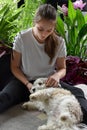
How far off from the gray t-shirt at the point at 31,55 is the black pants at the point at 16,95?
0.09m

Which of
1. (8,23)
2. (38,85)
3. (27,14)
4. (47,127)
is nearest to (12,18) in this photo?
(8,23)

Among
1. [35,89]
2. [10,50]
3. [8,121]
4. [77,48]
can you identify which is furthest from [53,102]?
[77,48]

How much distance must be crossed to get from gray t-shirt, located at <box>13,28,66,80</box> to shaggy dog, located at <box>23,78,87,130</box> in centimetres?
18

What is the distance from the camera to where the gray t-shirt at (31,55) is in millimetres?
1699

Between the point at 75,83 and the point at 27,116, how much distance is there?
703 mm

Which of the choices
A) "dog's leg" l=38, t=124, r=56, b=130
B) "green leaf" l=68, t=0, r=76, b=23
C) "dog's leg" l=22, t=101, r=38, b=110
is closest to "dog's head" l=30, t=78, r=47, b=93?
"dog's leg" l=22, t=101, r=38, b=110

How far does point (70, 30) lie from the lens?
239 centimetres

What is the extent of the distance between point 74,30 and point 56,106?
1.09 m

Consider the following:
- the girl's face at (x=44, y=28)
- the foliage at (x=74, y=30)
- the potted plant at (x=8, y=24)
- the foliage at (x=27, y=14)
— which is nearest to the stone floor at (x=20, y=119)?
the girl's face at (x=44, y=28)

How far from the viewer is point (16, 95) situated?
1677mm

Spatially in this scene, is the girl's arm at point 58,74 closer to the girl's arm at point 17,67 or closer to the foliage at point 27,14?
the girl's arm at point 17,67

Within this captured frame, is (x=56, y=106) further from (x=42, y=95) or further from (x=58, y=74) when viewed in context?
(x=58, y=74)

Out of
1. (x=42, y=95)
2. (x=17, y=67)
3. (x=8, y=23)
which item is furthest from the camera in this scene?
(x=8, y=23)

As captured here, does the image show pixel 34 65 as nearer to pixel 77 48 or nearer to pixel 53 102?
pixel 53 102
